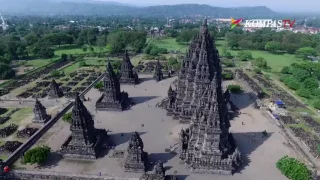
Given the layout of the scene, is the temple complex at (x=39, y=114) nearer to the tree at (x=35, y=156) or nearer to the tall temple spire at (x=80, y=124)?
the tree at (x=35, y=156)

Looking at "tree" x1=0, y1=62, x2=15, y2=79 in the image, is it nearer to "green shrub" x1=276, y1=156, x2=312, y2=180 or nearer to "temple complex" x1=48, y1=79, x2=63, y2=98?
"temple complex" x1=48, y1=79, x2=63, y2=98

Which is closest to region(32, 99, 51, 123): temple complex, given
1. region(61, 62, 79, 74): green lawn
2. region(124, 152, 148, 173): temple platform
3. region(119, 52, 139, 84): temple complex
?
region(124, 152, 148, 173): temple platform

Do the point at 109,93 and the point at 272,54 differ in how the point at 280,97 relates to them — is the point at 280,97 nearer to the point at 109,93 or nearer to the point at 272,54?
the point at 109,93

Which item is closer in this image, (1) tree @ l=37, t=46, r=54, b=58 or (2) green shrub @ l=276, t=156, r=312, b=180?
(2) green shrub @ l=276, t=156, r=312, b=180

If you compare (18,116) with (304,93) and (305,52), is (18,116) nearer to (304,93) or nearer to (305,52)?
(304,93)

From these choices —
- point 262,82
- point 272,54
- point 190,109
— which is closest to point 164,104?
point 190,109

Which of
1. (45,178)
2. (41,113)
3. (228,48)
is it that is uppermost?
(228,48)

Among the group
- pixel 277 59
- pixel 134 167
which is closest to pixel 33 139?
pixel 134 167
